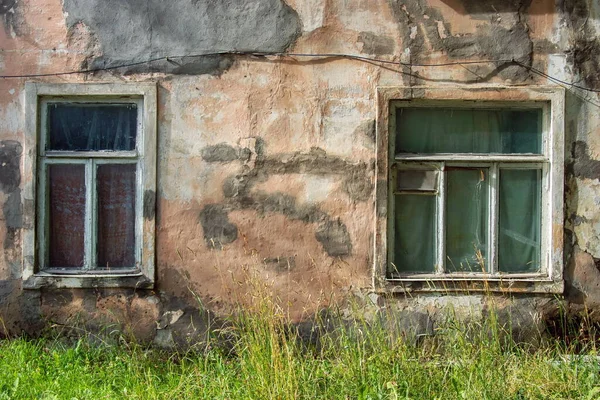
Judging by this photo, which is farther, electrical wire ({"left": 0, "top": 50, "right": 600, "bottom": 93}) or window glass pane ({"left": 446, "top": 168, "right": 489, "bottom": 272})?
window glass pane ({"left": 446, "top": 168, "right": 489, "bottom": 272})

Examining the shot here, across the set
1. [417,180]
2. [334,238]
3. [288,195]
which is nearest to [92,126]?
[288,195]

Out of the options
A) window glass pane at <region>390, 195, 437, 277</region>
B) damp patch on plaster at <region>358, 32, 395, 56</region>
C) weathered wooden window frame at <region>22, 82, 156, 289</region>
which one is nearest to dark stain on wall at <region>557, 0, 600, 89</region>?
damp patch on plaster at <region>358, 32, 395, 56</region>

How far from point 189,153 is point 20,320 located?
1631mm

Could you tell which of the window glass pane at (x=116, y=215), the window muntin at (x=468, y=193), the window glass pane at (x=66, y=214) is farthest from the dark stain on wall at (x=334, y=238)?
the window glass pane at (x=66, y=214)

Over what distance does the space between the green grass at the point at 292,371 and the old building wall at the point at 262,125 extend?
34cm

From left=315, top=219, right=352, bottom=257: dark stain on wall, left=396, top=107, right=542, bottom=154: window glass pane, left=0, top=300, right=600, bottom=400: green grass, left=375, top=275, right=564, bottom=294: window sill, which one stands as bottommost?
left=0, top=300, right=600, bottom=400: green grass

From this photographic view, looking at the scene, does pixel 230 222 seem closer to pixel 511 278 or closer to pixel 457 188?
pixel 457 188

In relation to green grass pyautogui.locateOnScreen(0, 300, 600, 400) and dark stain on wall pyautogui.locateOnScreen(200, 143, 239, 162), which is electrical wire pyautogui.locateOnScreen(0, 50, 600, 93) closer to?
dark stain on wall pyautogui.locateOnScreen(200, 143, 239, 162)

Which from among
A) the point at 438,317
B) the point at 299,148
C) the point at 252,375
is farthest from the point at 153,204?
the point at 438,317

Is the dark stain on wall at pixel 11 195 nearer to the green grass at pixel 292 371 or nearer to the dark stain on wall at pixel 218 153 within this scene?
the green grass at pixel 292 371

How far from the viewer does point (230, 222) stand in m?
5.20

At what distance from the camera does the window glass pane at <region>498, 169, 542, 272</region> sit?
17.5 ft

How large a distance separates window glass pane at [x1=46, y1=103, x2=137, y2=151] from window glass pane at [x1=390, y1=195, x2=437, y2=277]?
196 centimetres

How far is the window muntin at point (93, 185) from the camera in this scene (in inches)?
207
